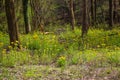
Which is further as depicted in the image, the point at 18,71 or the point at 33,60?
the point at 33,60

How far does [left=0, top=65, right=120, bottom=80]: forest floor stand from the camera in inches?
321

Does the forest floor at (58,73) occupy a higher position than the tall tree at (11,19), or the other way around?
the tall tree at (11,19)

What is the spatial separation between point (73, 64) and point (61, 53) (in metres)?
1.95

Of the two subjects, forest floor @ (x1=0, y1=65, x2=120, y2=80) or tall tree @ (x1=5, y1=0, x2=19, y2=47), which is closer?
forest floor @ (x1=0, y1=65, x2=120, y2=80)

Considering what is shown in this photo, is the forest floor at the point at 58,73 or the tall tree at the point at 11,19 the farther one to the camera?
the tall tree at the point at 11,19

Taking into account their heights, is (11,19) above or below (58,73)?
above

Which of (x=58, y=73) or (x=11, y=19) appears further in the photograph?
(x=11, y=19)

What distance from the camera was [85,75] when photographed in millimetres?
8508

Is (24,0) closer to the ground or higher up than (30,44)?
higher up

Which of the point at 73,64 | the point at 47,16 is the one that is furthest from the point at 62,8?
the point at 73,64

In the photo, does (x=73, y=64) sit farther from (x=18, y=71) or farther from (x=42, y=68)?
(x=18, y=71)

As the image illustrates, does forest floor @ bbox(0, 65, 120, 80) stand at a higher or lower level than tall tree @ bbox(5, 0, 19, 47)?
lower

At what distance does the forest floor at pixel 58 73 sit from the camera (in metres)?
8.16

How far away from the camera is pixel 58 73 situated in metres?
8.59
